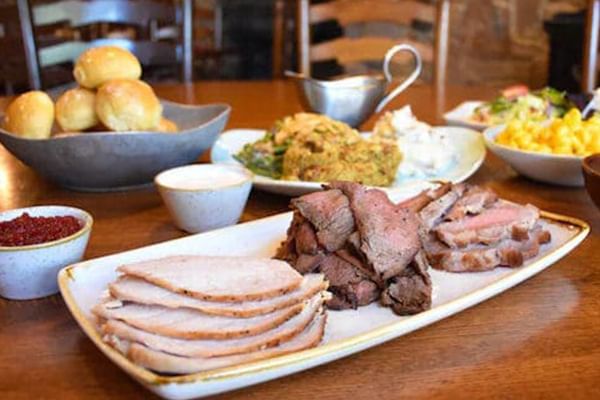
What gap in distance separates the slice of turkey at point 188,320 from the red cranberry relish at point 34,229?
0.25 meters

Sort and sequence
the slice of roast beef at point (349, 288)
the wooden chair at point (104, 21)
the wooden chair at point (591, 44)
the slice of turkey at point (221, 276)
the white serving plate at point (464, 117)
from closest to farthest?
1. the slice of turkey at point (221, 276)
2. the slice of roast beef at point (349, 288)
3. the white serving plate at point (464, 117)
4. the wooden chair at point (104, 21)
5. the wooden chair at point (591, 44)

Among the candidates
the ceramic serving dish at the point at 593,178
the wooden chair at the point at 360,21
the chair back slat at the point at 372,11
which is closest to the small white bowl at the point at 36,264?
the ceramic serving dish at the point at 593,178

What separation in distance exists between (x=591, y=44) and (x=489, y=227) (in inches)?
84.2

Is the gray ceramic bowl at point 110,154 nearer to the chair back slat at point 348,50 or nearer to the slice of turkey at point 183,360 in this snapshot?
the slice of turkey at point 183,360

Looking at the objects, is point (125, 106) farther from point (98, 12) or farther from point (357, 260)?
point (98, 12)

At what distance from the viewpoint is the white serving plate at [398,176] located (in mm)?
1436

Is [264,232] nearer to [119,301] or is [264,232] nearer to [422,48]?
[119,301]

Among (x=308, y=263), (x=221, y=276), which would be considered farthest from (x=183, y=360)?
(x=308, y=263)

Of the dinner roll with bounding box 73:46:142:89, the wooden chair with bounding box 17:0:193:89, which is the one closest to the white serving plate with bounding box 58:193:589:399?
the dinner roll with bounding box 73:46:142:89

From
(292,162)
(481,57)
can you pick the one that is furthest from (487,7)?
(292,162)

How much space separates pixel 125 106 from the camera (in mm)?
1416

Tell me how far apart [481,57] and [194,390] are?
5.97m

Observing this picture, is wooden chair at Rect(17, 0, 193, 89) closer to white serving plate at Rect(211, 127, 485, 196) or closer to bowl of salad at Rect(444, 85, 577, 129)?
white serving plate at Rect(211, 127, 485, 196)

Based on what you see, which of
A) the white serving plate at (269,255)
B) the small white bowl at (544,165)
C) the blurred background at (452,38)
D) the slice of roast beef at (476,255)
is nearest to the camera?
the white serving plate at (269,255)
